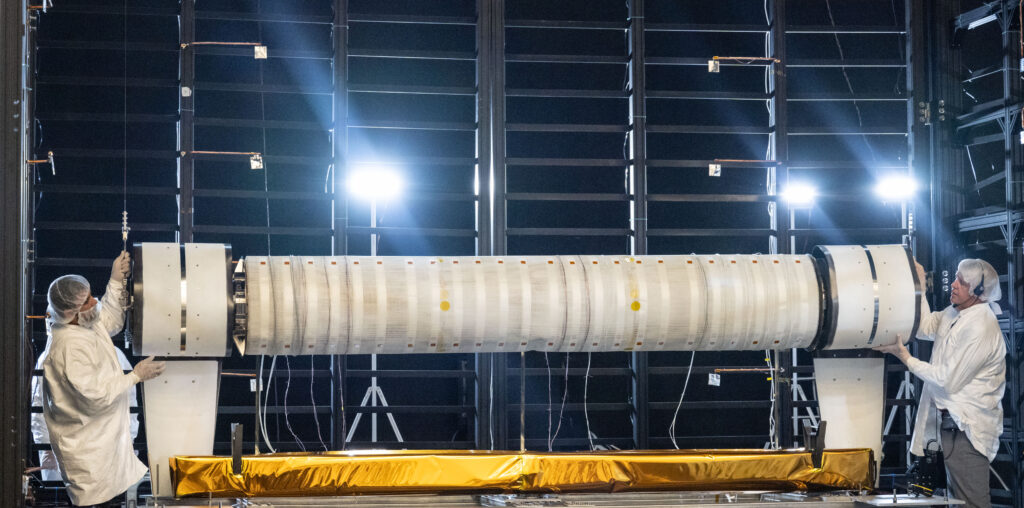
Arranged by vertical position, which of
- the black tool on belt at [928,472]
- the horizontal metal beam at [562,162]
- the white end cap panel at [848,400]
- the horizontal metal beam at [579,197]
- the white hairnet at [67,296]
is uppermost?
the horizontal metal beam at [562,162]

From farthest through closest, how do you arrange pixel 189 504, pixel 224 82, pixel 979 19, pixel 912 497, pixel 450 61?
pixel 450 61 → pixel 224 82 → pixel 979 19 → pixel 912 497 → pixel 189 504

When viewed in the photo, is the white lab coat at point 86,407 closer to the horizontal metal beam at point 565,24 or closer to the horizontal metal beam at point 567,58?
the horizontal metal beam at point 567,58

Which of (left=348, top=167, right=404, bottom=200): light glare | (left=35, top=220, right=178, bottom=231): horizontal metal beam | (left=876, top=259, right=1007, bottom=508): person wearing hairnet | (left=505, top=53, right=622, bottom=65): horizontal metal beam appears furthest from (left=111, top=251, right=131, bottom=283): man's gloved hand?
(left=876, top=259, right=1007, bottom=508): person wearing hairnet

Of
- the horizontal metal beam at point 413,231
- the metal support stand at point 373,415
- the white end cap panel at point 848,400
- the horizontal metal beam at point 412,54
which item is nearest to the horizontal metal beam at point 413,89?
the horizontal metal beam at point 412,54

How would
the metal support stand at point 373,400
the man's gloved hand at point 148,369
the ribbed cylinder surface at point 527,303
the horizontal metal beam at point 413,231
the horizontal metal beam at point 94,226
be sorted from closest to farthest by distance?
the man's gloved hand at point 148,369
the ribbed cylinder surface at point 527,303
the horizontal metal beam at point 94,226
the horizontal metal beam at point 413,231
the metal support stand at point 373,400

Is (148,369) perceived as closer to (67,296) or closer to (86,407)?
(86,407)

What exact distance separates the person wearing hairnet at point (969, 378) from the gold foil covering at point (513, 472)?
533 mm

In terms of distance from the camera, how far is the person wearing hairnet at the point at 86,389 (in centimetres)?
500

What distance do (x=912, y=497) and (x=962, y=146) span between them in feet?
11.6

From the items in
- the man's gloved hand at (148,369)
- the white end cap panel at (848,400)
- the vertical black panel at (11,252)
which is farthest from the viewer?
the white end cap panel at (848,400)

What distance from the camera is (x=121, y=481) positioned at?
514 centimetres

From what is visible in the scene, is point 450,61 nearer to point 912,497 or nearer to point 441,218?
point 441,218

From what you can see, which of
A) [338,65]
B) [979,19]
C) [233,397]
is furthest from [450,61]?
[979,19]

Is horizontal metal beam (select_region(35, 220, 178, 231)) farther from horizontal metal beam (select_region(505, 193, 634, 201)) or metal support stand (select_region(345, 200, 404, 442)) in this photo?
horizontal metal beam (select_region(505, 193, 634, 201))
